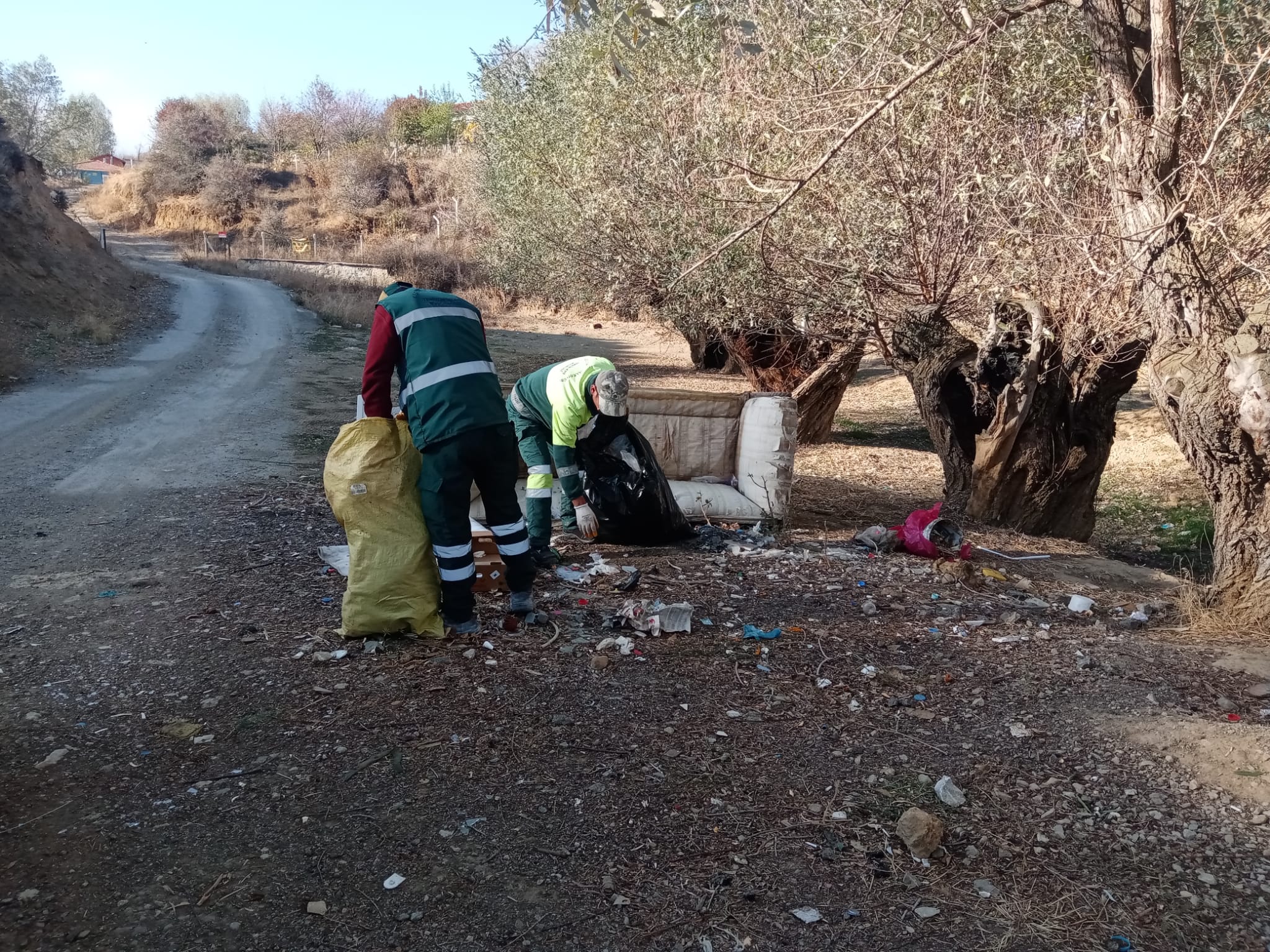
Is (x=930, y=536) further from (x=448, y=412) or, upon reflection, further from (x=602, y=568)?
(x=448, y=412)

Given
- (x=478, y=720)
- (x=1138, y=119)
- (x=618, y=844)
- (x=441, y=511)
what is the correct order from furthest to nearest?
(x=1138, y=119), (x=441, y=511), (x=478, y=720), (x=618, y=844)

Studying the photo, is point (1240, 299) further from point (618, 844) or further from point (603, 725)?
point (618, 844)

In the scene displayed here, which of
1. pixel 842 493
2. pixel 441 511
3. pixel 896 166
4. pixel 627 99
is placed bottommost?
pixel 842 493

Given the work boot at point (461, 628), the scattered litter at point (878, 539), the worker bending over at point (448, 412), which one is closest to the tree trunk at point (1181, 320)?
the scattered litter at point (878, 539)

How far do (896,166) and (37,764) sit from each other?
639cm

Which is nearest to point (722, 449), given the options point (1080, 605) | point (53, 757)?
point (1080, 605)

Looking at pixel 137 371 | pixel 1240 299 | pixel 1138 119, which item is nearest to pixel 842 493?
pixel 1240 299

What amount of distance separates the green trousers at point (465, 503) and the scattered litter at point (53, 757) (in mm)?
1555

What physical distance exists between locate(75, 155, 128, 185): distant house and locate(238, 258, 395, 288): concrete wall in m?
29.6

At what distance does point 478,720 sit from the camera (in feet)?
12.0

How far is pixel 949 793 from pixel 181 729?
273cm

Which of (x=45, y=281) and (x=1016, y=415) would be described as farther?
(x=45, y=281)

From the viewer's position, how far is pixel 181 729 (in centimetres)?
356

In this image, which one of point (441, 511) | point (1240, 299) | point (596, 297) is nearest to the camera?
point (441, 511)
